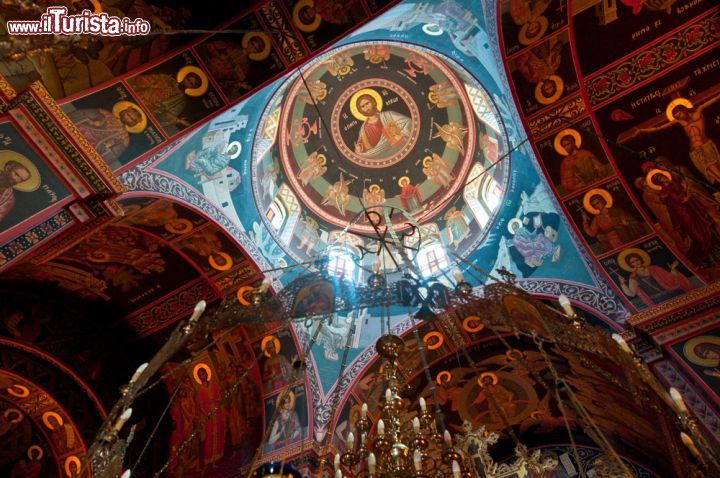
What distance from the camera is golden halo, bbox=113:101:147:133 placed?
20.9 feet

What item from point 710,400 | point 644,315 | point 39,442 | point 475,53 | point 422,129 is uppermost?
point 422,129

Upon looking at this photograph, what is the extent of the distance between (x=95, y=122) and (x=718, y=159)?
8.04 m

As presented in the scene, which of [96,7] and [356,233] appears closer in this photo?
[96,7]

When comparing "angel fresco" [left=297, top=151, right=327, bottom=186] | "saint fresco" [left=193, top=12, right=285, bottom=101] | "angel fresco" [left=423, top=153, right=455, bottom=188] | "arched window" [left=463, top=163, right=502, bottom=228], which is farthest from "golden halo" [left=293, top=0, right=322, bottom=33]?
"angel fresco" [left=423, top=153, right=455, bottom=188]

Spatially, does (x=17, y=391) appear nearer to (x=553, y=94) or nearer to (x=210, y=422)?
(x=210, y=422)

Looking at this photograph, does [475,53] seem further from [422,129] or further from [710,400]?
[710,400]

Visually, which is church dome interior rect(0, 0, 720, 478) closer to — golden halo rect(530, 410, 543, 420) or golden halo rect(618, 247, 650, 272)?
golden halo rect(618, 247, 650, 272)

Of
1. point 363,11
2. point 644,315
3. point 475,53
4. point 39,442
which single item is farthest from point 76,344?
point 644,315

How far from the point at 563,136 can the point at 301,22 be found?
4.38 meters

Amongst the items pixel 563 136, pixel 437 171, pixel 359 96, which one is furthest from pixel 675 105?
pixel 359 96

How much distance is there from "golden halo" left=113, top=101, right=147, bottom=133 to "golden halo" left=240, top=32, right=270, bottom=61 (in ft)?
→ 4.95

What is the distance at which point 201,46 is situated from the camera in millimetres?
6367

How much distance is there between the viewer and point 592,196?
8398mm

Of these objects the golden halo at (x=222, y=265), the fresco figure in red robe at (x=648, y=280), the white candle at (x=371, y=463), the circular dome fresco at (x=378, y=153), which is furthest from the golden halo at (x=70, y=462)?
the fresco figure in red robe at (x=648, y=280)
